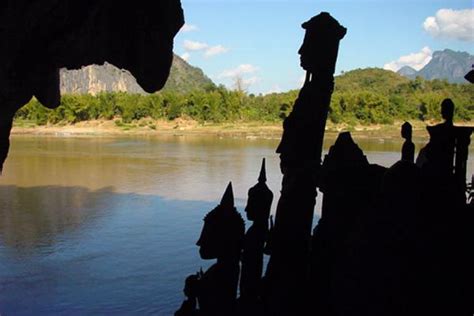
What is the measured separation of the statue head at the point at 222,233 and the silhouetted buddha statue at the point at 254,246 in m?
0.18

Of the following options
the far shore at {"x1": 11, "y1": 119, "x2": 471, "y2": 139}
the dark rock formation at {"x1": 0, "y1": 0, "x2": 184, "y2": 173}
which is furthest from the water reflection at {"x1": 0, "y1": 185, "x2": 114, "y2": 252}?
the far shore at {"x1": 11, "y1": 119, "x2": 471, "y2": 139}

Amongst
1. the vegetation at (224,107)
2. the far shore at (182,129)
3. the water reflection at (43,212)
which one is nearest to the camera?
the water reflection at (43,212)

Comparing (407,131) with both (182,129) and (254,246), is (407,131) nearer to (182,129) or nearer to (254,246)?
(254,246)

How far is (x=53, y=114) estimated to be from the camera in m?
84.0

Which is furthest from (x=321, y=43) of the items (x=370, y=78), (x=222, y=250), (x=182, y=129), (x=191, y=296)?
(x=370, y=78)

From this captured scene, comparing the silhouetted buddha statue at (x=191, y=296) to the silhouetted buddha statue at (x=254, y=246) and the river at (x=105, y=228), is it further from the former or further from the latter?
the river at (x=105, y=228)

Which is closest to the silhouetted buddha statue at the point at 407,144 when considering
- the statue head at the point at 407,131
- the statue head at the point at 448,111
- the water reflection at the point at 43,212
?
the statue head at the point at 407,131

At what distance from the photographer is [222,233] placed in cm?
620

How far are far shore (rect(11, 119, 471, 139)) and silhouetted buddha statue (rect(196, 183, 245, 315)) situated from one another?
205 ft

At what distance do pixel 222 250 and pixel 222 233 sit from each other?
18cm

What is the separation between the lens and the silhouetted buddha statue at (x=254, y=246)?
248 inches

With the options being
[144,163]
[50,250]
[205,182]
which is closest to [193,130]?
[144,163]

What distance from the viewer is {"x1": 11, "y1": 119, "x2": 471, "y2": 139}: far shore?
239ft

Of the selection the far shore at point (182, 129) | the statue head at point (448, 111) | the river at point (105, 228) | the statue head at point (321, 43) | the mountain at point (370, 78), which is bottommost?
the river at point (105, 228)
